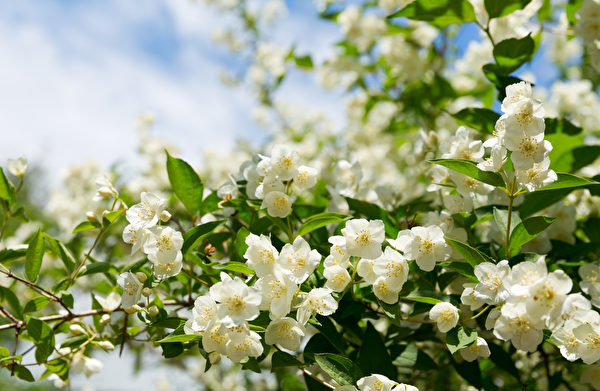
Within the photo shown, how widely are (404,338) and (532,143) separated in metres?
0.63

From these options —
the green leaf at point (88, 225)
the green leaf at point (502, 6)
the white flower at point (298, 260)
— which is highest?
the green leaf at point (502, 6)

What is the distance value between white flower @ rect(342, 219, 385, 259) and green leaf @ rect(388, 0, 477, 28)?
2.54ft

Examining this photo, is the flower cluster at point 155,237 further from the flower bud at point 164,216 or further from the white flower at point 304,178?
the white flower at point 304,178

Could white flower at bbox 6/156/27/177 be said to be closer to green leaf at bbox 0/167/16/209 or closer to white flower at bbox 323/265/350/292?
green leaf at bbox 0/167/16/209

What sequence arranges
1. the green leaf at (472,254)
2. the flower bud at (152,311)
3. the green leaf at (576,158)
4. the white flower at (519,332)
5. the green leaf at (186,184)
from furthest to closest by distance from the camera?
1. the green leaf at (576,158)
2. the green leaf at (186,184)
3. the flower bud at (152,311)
4. the green leaf at (472,254)
5. the white flower at (519,332)

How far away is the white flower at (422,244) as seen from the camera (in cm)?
111

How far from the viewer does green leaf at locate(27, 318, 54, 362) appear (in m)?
1.17

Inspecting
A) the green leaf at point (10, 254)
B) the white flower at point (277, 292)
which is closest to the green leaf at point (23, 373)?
→ the green leaf at point (10, 254)

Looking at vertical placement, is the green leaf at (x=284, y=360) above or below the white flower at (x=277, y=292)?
below

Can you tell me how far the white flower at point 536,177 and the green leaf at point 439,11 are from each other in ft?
2.31

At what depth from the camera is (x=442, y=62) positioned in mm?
3137

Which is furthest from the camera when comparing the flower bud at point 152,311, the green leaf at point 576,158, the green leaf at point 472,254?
the green leaf at point 576,158

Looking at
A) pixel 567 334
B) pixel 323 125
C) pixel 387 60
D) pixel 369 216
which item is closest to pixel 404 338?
pixel 369 216

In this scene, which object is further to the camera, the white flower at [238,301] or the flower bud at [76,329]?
the flower bud at [76,329]
